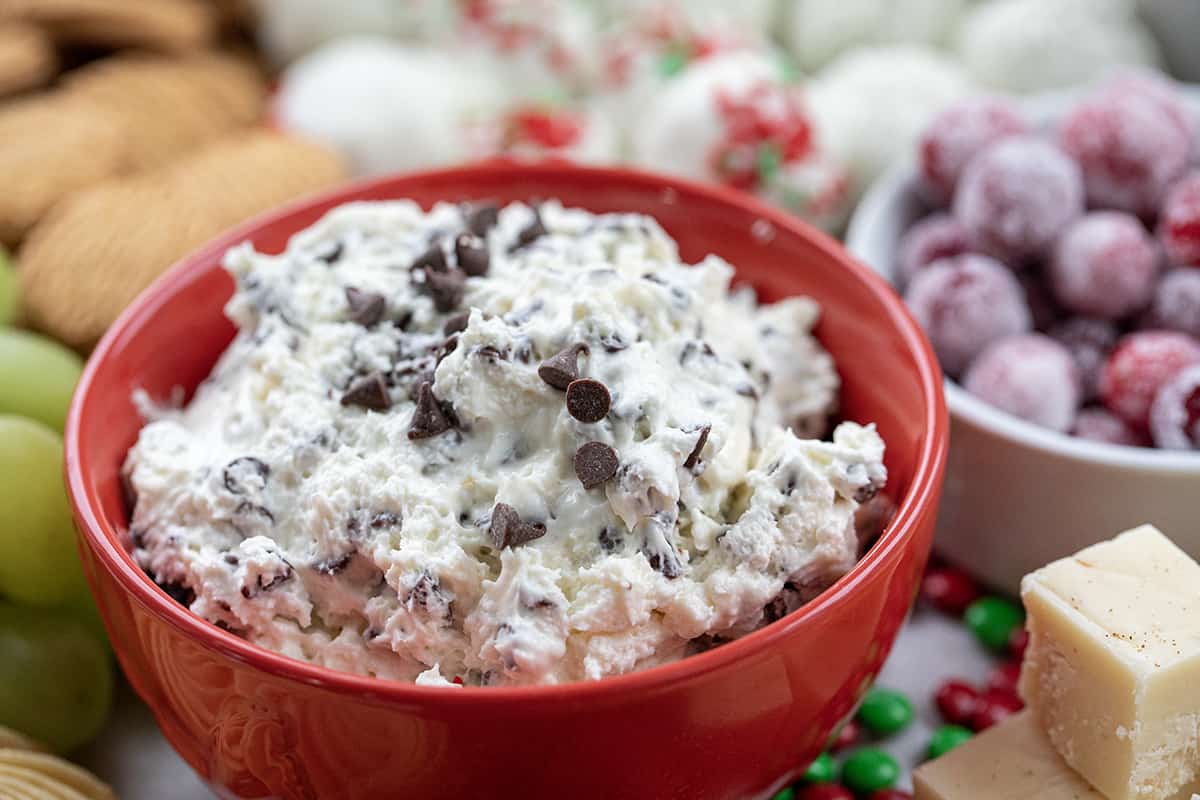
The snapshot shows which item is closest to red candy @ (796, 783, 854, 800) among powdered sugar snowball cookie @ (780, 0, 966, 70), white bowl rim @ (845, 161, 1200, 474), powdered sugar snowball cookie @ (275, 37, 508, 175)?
white bowl rim @ (845, 161, 1200, 474)

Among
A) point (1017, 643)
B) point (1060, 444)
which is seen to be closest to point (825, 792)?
point (1017, 643)

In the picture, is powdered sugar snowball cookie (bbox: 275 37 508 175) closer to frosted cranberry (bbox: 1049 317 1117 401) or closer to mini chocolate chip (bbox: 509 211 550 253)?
mini chocolate chip (bbox: 509 211 550 253)

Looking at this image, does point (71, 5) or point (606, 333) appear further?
point (71, 5)

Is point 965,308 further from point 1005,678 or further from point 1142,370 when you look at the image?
point 1005,678

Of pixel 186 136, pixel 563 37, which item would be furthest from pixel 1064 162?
pixel 186 136

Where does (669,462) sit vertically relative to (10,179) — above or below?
above

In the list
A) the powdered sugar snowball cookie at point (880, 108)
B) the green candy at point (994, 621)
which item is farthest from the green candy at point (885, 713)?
the powdered sugar snowball cookie at point (880, 108)

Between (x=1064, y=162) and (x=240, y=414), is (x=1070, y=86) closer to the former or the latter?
(x=1064, y=162)
